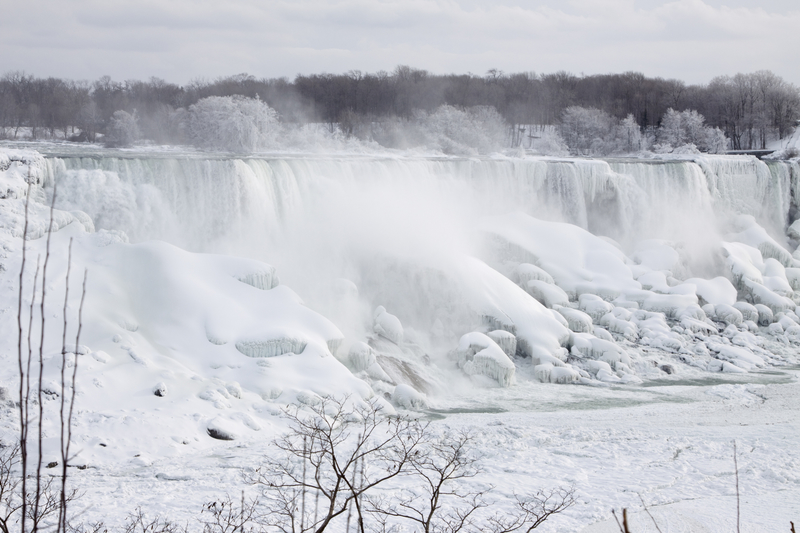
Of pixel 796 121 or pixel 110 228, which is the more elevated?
pixel 796 121

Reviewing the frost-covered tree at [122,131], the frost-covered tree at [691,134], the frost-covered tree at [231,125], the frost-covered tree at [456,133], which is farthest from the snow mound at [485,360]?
the frost-covered tree at [691,134]

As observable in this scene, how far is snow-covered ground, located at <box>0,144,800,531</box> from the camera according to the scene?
1001 cm

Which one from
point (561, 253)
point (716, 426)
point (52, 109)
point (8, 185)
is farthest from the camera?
point (52, 109)

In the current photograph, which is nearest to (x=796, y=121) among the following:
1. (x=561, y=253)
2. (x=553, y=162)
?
(x=553, y=162)

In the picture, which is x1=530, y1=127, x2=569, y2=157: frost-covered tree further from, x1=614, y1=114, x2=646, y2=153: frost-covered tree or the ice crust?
the ice crust

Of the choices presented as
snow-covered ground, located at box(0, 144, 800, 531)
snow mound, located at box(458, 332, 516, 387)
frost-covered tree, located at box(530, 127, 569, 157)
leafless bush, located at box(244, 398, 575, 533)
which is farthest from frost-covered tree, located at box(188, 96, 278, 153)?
leafless bush, located at box(244, 398, 575, 533)

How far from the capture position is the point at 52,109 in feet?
155

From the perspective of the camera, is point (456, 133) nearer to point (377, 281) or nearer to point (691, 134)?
point (691, 134)

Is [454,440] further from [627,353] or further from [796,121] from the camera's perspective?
[796,121]

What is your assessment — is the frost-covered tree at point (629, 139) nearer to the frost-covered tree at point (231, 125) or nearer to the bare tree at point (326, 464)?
the frost-covered tree at point (231, 125)

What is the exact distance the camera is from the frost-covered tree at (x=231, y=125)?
36906 millimetres

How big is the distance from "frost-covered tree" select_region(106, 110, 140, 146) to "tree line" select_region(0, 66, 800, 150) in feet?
4.04

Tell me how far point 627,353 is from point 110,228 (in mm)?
12736

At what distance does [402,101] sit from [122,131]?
72.6 feet
